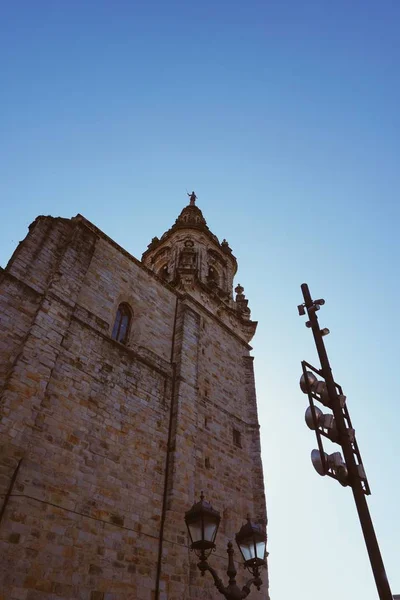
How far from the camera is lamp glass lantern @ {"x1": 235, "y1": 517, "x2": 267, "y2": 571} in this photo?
20.9 feet

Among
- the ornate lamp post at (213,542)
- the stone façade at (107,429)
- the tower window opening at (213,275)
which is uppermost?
the tower window opening at (213,275)

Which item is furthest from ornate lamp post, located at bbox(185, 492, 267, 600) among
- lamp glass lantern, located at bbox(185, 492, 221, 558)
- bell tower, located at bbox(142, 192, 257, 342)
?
bell tower, located at bbox(142, 192, 257, 342)

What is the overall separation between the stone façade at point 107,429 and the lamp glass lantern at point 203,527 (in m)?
4.21

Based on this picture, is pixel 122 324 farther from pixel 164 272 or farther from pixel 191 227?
pixel 191 227

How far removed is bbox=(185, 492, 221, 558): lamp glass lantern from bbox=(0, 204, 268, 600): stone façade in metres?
4.21

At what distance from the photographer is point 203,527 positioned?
6.01 metres

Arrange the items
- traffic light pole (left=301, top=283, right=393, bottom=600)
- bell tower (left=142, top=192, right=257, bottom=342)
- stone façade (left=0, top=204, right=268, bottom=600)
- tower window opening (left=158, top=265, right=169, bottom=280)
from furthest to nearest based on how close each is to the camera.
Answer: tower window opening (left=158, top=265, right=169, bottom=280) < bell tower (left=142, top=192, right=257, bottom=342) < stone façade (left=0, top=204, right=268, bottom=600) < traffic light pole (left=301, top=283, right=393, bottom=600)

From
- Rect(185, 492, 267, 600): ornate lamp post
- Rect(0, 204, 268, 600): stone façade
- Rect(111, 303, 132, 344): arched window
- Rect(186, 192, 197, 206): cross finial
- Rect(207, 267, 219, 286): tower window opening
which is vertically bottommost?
Rect(185, 492, 267, 600): ornate lamp post

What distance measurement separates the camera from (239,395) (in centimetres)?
1780

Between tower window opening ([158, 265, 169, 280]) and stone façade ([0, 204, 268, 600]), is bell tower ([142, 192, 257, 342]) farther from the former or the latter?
stone façade ([0, 204, 268, 600])

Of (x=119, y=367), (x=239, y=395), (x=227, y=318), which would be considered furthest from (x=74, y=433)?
(x=227, y=318)

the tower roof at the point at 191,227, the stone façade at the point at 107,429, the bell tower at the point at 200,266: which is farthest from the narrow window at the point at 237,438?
the tower roof at the point at 191,227

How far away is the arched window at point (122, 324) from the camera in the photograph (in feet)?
48.6

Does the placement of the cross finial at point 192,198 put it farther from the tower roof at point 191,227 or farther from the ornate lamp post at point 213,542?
the ornate lamp post at point 213,542
